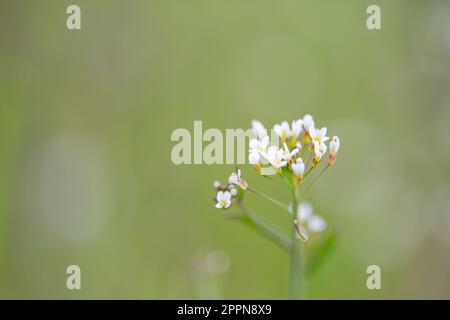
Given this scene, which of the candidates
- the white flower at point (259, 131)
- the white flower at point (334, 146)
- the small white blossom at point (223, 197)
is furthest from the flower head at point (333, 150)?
the small white blossom at point (223, 197)

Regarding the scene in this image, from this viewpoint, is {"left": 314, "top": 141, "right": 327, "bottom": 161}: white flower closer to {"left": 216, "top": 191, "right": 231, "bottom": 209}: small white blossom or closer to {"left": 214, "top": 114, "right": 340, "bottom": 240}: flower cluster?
{"left": 214, "top": 114, "right": 340, "bottom": 240}: flower cluster

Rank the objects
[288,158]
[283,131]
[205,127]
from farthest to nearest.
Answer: [205,127] → [283,131] → [288,158]

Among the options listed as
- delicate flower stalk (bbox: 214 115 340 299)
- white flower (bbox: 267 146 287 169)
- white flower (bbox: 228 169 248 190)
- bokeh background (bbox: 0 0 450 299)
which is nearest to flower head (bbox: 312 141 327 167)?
delicate flower stalk (bbox: 214 115 340 299)

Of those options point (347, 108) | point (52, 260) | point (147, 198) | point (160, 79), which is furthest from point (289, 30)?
point (52, 260)

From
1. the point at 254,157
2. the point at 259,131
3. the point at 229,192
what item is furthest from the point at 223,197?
the point at 259,131

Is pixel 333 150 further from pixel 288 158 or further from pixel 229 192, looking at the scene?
pixel 229 192

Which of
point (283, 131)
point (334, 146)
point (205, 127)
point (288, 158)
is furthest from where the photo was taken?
point (205, 127)

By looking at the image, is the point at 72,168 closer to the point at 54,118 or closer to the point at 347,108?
the point at 54,118

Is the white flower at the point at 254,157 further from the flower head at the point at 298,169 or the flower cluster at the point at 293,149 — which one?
the flower head at the point at 298,169
